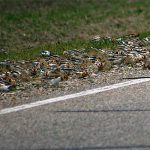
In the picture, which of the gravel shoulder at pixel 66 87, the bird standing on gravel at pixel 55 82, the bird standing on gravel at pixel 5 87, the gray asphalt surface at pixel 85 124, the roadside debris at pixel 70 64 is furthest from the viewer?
the roadside debris at pixel 70 64

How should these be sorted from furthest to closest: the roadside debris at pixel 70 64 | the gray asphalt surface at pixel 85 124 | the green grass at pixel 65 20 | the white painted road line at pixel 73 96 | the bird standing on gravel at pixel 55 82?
the green grass at pixel 65 20, the roadside debris at pixel 70 64, the bird standing on gravel at pixel 55 82, the white painted road line at pixel 73 96, the gray asphalt surface at pixel 85 124

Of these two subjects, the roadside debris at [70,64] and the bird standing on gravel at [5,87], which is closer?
the bird standing on gravel at [5,87]

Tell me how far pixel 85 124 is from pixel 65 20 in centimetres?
1147

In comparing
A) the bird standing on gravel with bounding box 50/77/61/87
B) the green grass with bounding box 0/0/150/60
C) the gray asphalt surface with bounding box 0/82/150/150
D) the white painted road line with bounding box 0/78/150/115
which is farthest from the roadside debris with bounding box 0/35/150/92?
the green grass with bounding box 0/0/150/60

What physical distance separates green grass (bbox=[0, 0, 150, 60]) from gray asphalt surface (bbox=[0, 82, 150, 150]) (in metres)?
7.84

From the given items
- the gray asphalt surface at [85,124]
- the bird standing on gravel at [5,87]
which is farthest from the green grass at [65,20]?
the gray asphalt surface at [85,124]

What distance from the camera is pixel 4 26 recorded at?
15898 millimetres

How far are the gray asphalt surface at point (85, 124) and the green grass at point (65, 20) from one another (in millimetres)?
7838

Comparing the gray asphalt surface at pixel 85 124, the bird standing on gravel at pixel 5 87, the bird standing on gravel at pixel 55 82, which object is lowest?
the bird standing on gravel at pixel 55 82

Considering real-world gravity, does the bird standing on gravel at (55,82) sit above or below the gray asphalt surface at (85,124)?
below

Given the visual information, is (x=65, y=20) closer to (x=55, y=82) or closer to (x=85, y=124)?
(x=55, y=82)

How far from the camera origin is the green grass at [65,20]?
15.2 m

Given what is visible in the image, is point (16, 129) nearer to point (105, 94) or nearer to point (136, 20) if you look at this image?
point (105, 94)

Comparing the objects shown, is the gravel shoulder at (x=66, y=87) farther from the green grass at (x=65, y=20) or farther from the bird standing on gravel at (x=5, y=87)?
the green grass at (x=65, y=20)
